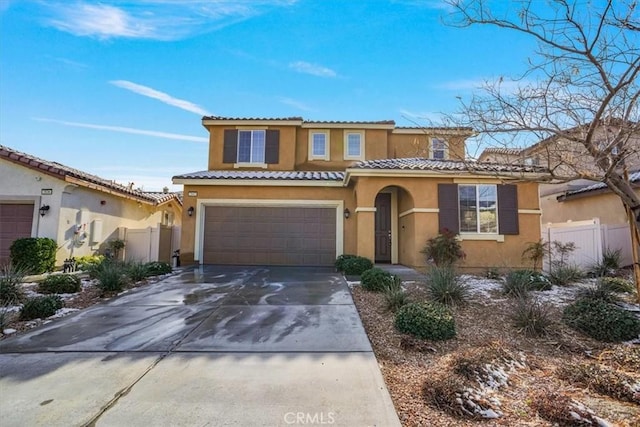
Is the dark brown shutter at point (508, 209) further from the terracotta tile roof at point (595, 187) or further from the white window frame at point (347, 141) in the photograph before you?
the white window frame at point (347, 141)

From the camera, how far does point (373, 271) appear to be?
855cm

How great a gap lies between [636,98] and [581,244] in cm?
749

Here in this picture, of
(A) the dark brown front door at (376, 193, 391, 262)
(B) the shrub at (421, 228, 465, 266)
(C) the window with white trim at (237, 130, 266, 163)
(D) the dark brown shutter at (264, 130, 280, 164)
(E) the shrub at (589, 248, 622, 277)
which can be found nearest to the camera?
(E) the shrub at (589, 248, 622, 277)

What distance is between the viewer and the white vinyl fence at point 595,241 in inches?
425

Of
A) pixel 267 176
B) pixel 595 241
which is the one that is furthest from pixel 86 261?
pixel 595 241

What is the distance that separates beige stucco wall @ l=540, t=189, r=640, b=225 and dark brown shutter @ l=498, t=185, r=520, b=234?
14.4 ft

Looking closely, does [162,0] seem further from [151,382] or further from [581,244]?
[581,244]

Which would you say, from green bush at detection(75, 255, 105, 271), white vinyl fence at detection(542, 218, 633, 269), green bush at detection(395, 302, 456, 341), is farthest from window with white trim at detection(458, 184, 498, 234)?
green bush at detection(75, 255, 105, 271)

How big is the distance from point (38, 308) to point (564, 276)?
38.1 feet

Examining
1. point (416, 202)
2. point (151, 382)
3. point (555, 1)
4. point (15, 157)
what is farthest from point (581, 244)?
point (15, 157)

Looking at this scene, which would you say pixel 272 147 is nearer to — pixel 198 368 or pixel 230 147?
pixel 230 147

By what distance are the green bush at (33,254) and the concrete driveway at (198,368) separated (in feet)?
18.9

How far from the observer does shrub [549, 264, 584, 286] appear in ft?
28.0

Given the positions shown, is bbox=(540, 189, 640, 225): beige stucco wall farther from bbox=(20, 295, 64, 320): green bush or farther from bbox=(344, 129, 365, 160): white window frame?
bbox=(20, 295, 64, 320): green bush
